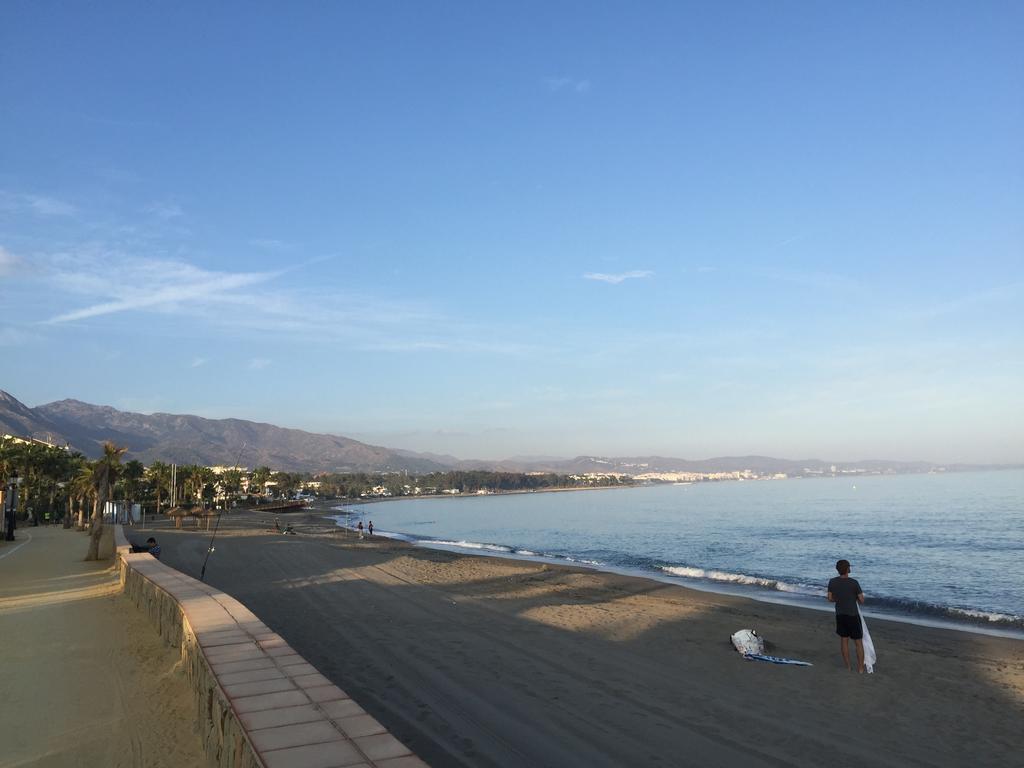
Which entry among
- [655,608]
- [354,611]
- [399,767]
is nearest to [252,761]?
[399,767]

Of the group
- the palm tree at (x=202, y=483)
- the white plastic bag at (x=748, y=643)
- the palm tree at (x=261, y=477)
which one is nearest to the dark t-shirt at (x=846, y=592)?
the white plastic bag at (x=748, y=643)

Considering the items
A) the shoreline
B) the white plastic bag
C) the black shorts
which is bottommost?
the shoreline

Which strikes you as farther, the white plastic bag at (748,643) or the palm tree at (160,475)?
the palm tree at (160,475)

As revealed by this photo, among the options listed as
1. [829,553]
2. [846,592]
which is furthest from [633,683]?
[829,553]

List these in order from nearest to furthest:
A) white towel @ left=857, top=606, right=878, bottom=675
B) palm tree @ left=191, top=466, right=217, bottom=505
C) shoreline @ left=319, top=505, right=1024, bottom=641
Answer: white towel @ left=857, top=606, right=878, bottom=675 < shoreline @ left=319, top=505, right=1024, bottom=641 < palm tree @ left=191, top=466, right=217, bottom=505

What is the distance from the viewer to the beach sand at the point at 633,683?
6.26m

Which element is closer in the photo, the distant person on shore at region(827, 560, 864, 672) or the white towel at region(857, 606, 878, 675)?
the distant person on shore at region(827, 560, 864, 672)

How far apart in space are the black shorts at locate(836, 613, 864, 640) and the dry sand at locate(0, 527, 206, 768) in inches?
341

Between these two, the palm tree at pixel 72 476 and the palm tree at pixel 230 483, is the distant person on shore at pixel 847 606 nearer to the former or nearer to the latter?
the palm tree at pixel 72 476

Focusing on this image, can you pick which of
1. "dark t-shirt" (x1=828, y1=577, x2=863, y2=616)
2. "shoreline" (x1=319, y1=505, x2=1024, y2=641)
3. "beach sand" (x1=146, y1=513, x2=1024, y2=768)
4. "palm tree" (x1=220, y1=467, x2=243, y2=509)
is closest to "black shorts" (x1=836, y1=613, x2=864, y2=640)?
"dark t-shirt" (x1=828, y1=577, x2=863, y2=616)

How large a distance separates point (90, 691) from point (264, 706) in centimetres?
398

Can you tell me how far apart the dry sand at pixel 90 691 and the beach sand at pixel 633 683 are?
5.84 feet

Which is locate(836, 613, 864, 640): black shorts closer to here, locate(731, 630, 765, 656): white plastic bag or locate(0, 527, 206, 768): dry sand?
locate(731, 630, 765, 656): white plastic bag

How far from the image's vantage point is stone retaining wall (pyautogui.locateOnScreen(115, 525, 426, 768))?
3295mm
